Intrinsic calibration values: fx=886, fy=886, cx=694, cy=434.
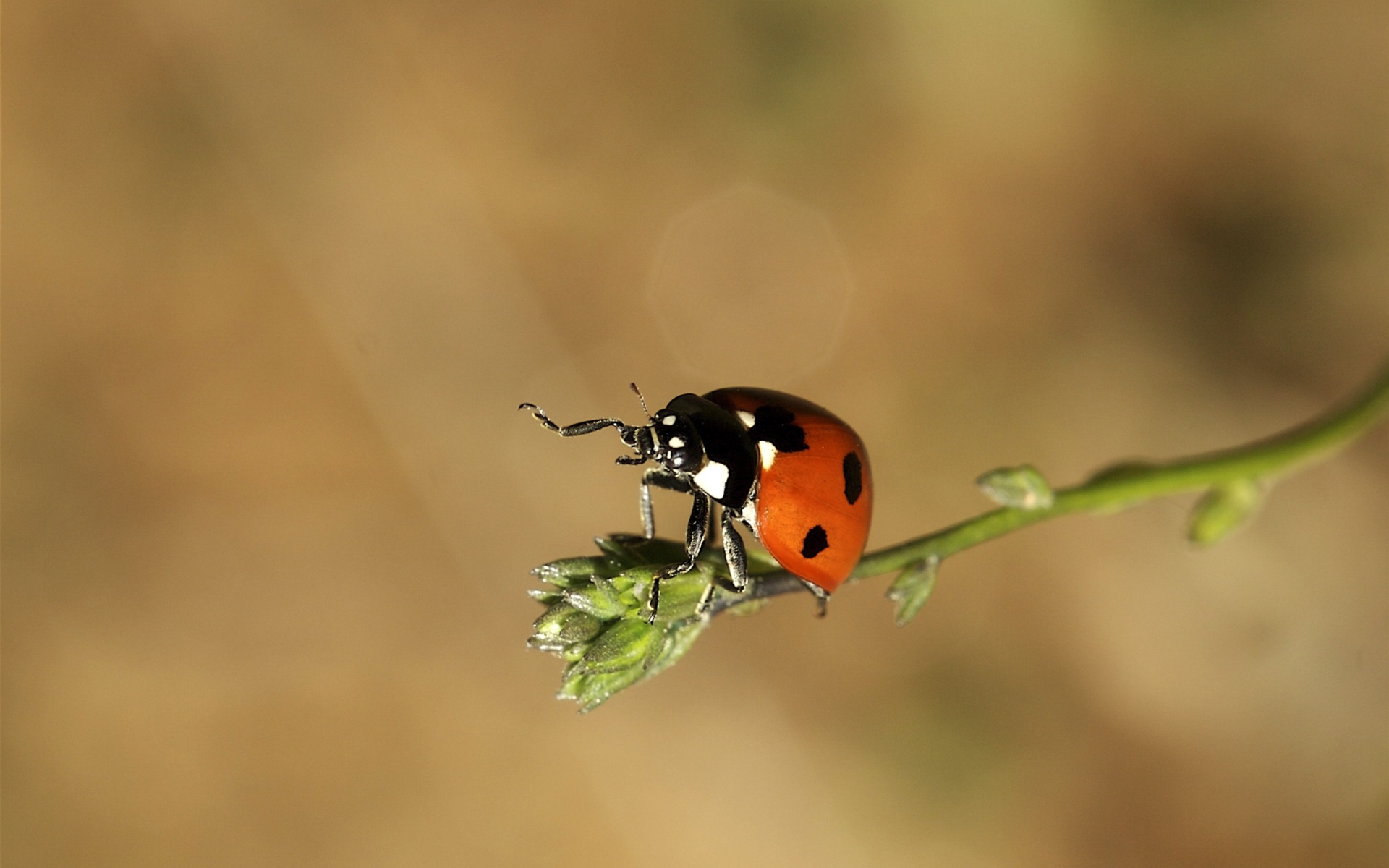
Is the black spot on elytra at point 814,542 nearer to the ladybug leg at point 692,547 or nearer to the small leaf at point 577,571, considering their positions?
the ladybug leg at point 692,547

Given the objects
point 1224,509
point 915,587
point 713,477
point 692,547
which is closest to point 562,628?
point 692,547

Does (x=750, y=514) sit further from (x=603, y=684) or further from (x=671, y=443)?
(x=603, y=684)

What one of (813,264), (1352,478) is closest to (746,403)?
(813,264)

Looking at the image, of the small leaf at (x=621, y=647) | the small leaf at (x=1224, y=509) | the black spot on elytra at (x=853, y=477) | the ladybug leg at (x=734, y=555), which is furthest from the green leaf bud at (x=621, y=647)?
the small leaf at (x=1224, y=509)

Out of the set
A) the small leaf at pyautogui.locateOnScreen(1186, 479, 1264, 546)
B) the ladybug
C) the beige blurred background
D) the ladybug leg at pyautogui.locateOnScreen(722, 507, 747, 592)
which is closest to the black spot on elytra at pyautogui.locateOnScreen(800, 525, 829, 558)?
the ladybug

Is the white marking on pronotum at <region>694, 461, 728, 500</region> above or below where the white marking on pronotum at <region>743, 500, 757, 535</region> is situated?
above

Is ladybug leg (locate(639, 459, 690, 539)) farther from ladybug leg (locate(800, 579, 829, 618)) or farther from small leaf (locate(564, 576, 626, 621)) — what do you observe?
small leaf (locate(564, 576, 626, 621))
